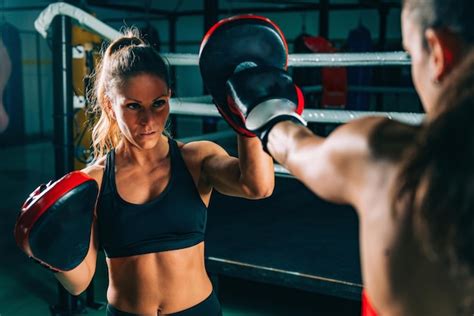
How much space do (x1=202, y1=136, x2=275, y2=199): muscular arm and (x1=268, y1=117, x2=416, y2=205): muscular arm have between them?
456 mm

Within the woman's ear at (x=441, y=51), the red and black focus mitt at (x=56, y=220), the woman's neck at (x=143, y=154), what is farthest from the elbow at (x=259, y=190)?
the woman's ear at (x=441, y=51)

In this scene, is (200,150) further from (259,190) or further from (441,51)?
(441,51)

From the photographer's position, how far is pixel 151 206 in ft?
4.78

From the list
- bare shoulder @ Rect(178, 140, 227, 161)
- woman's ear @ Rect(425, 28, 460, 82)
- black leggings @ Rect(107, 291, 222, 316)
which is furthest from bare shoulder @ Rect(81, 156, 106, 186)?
woman's ear @ Rect(425, 28, 460, 82)

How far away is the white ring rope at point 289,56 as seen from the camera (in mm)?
2209

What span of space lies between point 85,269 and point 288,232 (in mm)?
1878

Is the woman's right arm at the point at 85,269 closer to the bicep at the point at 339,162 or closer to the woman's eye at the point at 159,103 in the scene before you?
the woman's eye at the point at 159,103

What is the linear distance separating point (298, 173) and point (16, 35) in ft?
28.4

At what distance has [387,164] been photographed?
2.34 feet

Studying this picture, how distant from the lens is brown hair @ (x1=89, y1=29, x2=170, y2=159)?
1474 millimetres

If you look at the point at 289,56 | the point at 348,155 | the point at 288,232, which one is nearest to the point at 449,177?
the point at 348,155

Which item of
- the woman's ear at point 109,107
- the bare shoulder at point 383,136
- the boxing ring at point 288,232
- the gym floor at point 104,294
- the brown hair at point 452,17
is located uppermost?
the brown hair at point 452,17

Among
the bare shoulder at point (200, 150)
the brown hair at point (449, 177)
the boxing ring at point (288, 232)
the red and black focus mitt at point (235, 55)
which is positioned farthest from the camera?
→ the boxing ring at point (288, 232)

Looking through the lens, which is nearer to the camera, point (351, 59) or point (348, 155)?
point (348, 155)
